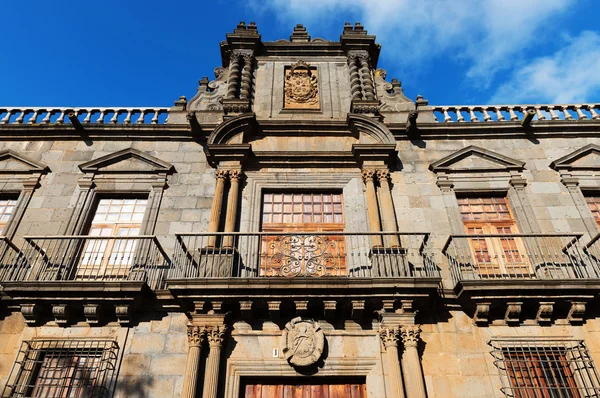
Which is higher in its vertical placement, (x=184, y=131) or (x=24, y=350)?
(x=184, y=131)

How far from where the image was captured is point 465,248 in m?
8.26

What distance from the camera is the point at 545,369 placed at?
6957mm

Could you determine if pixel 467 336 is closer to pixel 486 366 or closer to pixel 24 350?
pixel 486 366

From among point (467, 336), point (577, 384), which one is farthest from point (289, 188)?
point (577, 384)

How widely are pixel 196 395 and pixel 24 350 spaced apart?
3.06 m

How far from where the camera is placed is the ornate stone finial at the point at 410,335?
22.4ft

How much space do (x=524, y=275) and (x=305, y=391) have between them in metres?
4.70

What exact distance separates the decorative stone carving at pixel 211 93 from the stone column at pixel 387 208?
4.71 m

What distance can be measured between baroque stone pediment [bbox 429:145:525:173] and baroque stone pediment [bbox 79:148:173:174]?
6.19 metres

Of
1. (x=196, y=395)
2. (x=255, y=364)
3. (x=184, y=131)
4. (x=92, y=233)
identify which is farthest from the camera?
(x=184, y=131)

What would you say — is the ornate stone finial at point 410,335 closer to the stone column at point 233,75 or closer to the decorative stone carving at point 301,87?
the decorative stone carving at point 301,87

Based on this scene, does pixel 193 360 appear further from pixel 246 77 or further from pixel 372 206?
pixel 246 77

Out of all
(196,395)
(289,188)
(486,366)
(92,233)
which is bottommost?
(196,395)

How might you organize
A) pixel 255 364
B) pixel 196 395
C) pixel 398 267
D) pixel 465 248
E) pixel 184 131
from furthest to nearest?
pixel 184 131, pixel 465 248, pixel 398 267, pixel 255 364, pixel 196 395
